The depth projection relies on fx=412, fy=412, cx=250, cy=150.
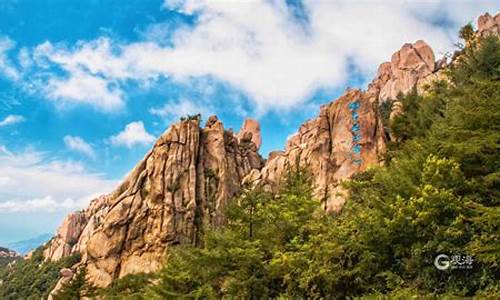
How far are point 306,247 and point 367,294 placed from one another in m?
2.26

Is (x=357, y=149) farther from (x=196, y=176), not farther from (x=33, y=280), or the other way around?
(x=33, y=280)

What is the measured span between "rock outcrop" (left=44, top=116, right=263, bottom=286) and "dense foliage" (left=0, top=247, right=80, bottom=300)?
88.3ft

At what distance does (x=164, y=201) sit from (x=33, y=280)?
1826 inches

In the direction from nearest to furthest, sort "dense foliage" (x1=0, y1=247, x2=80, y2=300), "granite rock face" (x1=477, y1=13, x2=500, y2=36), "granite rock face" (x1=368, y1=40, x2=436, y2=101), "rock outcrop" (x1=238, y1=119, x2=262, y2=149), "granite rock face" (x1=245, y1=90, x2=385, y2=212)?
"granite rock face" (x1=245, y1=90, x2=385, y2=212) → "dense foliage" (x1=0, y1=247, x2=80, y2=300) → "granite rock face" (x1=477, y1=13, x2=500, y2=36) → "granite rock face" (x1=368, y1=40, x2=436, y2=101) → "rock outcrop" (x1=238, y1=119, x2=262, y2=149)

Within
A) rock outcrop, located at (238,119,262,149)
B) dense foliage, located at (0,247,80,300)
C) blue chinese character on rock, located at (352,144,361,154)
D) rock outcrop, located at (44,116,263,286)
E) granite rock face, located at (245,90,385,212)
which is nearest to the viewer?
granite rock face, located at (245,90,385,212)

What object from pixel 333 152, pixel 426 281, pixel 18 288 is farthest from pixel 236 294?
pixel 18 288

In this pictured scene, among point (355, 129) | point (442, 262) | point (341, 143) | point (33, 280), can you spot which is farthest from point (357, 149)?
point (33, 280)

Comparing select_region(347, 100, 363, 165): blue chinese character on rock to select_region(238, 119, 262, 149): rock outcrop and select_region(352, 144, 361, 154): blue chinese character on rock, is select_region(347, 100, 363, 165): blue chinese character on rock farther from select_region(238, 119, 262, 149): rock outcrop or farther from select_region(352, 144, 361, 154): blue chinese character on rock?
select_region(238, 119, 262, 149): rock outcrop

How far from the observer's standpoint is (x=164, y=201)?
156ft

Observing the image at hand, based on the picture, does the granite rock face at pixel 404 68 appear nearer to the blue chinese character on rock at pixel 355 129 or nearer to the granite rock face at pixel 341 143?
the granite rock face at pixel 341 143

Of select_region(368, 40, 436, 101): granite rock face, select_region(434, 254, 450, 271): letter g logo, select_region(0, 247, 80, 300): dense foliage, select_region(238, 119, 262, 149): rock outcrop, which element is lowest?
select_region(434, 254, 450, 271): letter g logo

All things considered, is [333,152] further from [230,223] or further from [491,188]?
[491,188]

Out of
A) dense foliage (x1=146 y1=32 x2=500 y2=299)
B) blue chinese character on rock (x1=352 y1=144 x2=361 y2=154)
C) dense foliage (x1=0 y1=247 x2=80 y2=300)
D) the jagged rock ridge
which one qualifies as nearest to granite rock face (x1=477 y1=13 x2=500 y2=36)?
the jagged rock ridge

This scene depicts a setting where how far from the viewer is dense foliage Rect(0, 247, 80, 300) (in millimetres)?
70125
